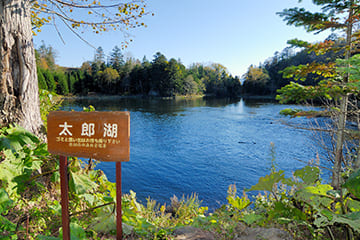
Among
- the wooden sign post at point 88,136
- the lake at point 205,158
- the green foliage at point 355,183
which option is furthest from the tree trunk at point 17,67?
the lake at point 205,158

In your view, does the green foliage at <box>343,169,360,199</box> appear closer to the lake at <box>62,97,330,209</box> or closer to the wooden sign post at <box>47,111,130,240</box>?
the wooden sign post at <box>47,111,130,240</box>

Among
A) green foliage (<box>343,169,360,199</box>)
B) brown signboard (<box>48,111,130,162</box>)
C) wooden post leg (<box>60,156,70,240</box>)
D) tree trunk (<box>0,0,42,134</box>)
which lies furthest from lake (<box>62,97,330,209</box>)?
tree trunk (<box>0,0,42,134</box>)

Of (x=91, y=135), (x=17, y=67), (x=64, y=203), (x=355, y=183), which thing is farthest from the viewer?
(x=17, y=67)

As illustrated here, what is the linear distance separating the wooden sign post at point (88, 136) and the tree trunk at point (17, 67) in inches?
52.4

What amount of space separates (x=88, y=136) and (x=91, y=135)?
3 centimetres

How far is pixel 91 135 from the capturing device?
1.64 metres

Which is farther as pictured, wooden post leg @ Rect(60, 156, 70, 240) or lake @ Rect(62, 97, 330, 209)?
lake @ Rect(62, 97, 330, 209)

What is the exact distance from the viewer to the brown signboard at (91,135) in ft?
5.28

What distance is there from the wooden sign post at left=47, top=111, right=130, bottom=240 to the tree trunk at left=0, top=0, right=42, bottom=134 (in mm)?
1331

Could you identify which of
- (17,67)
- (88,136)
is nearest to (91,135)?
(88,136)

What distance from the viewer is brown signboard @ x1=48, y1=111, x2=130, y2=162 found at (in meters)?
1.61

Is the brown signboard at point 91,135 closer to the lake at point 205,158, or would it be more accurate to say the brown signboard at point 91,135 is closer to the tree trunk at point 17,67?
the tree trunk at point 17,67

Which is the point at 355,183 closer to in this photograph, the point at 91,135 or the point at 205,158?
the point at 91,135

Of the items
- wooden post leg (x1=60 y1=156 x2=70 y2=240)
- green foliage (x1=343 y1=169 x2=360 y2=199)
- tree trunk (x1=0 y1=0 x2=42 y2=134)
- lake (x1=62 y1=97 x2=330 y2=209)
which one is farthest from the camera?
lake (x1=62 y1=97 x2=330 y2=209)
